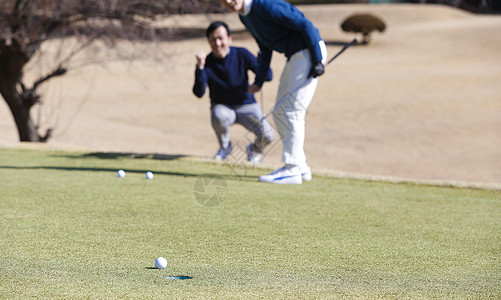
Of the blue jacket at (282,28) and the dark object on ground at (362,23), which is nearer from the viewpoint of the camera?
the blue jacket at (282,28)

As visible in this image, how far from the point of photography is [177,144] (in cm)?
1650

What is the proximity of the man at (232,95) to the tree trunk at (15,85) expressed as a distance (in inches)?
161

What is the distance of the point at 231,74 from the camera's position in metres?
7.45

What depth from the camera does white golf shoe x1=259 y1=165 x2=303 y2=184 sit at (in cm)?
586

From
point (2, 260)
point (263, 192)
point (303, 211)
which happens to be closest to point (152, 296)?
point (2, 260)

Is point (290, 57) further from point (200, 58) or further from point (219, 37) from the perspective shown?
point (219, 37)

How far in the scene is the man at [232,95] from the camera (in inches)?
293

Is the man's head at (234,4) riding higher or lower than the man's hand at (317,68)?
higher

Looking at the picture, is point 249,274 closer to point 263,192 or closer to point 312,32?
point 263,192

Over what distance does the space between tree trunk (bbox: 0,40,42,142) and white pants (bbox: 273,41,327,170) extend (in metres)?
5.82

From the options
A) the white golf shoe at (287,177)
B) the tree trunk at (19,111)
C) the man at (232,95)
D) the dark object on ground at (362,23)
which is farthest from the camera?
the dark object on ground at (362,23)

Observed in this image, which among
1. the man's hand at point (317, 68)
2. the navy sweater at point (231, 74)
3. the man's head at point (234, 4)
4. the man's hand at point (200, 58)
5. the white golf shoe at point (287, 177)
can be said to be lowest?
the white golf shoe at point (287, 177)

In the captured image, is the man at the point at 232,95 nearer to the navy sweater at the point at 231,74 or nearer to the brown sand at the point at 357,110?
the navy sweater at the point at 231,74

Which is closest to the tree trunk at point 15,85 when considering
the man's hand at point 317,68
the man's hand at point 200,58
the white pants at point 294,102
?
the man's hand at point 200,58
